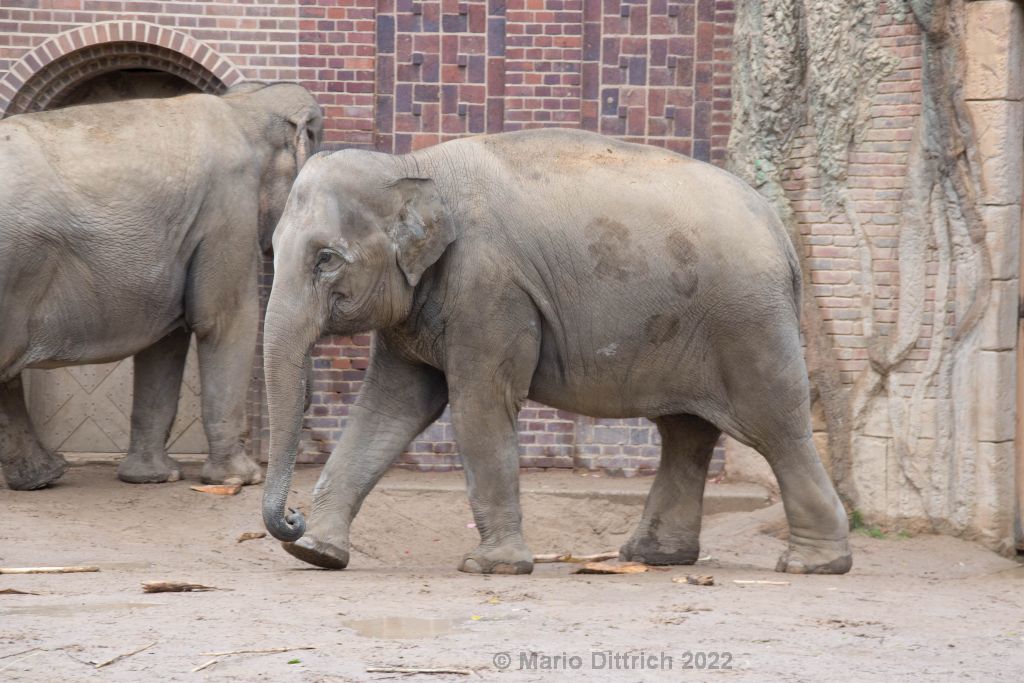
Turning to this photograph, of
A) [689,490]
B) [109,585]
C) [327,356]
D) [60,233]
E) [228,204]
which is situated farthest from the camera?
[327,356]

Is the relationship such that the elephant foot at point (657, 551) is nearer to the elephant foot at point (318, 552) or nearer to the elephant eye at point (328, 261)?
the elephant foot at point (318, 552)

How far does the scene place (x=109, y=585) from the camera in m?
6.89

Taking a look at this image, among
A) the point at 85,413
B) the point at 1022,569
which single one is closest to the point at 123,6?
the point at 85,413

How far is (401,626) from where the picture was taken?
595cm

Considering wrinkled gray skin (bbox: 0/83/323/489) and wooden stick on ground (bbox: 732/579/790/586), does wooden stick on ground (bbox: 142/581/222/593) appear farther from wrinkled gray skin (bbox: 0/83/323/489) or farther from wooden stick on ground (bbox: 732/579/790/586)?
wrinkled gray skin (bbox: 0/83/323/489)

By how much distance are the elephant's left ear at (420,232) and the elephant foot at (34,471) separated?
3.46 metres

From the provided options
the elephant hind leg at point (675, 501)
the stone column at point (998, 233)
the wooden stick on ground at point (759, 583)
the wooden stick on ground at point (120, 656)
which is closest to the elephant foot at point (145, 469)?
the elephant hind leg at point (675, 501)

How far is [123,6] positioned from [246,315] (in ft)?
8.09

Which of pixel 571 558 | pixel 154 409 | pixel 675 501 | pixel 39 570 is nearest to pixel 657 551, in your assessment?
pixel 675 501

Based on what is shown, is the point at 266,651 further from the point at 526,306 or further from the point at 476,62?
the point at 476,62

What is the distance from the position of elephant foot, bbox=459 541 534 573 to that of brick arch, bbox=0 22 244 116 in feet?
15.3

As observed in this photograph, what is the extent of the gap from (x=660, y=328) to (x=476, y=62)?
162 inches

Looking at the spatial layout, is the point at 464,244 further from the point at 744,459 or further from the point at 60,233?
the point at 744,459

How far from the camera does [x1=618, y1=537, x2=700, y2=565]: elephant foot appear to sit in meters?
7.95
